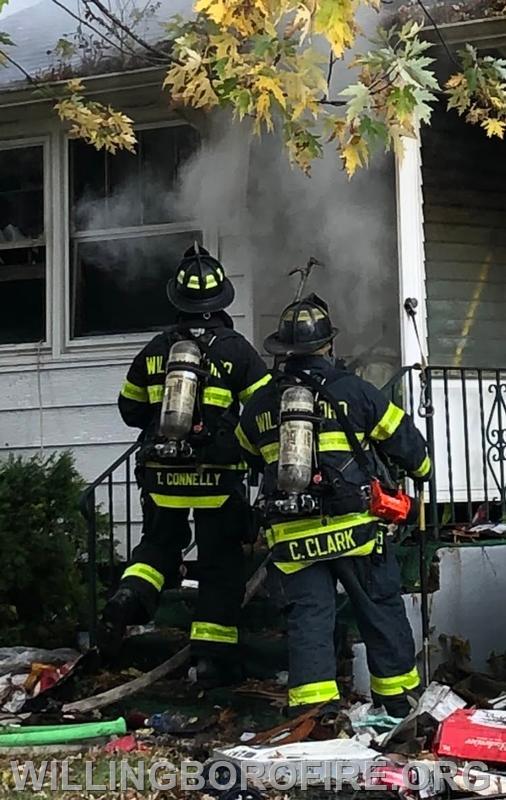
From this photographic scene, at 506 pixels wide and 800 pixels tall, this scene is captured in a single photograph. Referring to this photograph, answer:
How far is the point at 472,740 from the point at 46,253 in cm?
537

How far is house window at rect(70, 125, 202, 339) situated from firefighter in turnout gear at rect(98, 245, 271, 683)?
7.82 ft

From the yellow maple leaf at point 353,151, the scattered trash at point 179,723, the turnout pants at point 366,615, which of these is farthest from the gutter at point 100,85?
the scattered trash at point 179,723

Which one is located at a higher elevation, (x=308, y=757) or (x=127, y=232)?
(x=127, y=232)

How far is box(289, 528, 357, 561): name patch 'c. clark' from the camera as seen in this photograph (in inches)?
181

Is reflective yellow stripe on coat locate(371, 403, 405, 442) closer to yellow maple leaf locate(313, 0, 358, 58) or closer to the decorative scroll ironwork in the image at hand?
yellow maple leaf locate(313, 0, 358, 58)

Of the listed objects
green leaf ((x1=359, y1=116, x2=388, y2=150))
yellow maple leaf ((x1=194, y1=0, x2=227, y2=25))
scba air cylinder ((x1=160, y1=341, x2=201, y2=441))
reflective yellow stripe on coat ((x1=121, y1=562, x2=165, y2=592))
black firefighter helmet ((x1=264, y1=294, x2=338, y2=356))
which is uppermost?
yellow maple leaf ((x1=194, y1=0, x2=227, y2=25))

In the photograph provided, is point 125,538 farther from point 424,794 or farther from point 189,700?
Result: point 424,794

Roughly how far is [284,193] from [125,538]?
9.02 feet

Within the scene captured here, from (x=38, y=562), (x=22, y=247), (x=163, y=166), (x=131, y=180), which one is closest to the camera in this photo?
(x=38, y=562)

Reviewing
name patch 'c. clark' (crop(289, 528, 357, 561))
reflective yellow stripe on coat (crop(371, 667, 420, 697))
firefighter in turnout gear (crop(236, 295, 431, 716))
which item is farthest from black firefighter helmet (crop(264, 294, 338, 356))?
reflective yellow stripe on coat (crop(371, 667, 420, 697))

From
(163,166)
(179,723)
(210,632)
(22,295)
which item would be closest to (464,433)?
(210,632)

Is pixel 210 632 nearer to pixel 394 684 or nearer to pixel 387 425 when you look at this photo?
pixel 394 684

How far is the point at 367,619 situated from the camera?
4641mm

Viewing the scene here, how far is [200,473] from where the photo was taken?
17.7 feet
